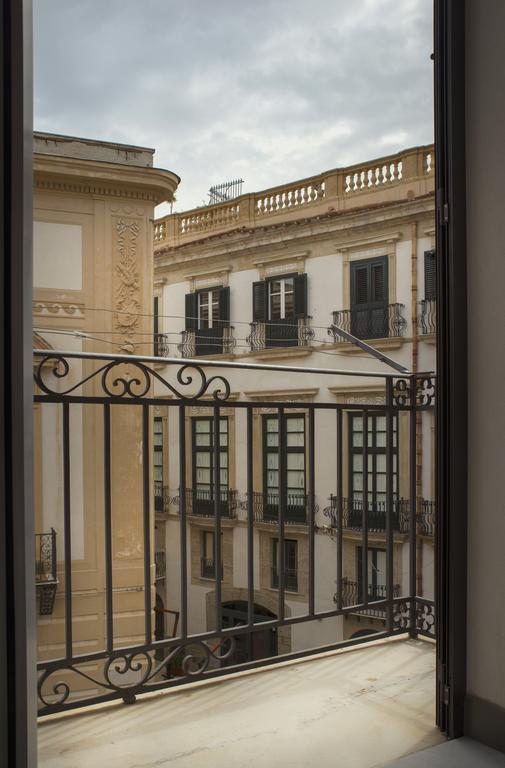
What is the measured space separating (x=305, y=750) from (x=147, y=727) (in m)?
0.35

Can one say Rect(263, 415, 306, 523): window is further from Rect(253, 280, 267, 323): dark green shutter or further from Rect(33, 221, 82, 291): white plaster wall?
Rect(33, 221, 82, 291): white plaster wall

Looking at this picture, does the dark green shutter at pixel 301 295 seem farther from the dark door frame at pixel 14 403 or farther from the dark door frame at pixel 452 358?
Answer: the dark door frame at pixel 14 403

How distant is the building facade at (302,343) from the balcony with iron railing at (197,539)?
4.2 inches

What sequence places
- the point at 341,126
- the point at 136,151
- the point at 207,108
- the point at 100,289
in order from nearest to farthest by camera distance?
1. the point at 136,151
2. the point at 100,289
3. the point at 207,108
4. the point at 341,126

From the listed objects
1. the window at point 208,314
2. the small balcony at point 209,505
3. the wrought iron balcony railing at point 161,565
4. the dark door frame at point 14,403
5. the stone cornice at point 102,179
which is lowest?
the wrought iron balcony railing at point 161,565

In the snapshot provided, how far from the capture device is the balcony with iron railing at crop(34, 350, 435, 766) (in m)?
1.51

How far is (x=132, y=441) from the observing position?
9289 mm

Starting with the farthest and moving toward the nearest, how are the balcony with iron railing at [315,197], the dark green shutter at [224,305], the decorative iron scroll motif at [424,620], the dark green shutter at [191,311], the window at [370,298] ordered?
1. the dark green shutter at [191,311]
2. the dark green shutter at [224,305]
3. the window at [370,298]
4. the balcony with iron railing at [315,197]
5. the decorative iron scroll motif at [424,620]

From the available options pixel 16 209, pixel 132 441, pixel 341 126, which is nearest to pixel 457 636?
pixel 16 209

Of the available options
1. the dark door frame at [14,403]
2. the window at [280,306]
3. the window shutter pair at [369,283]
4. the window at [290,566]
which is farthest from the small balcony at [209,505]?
the dark door frame at [14,403]

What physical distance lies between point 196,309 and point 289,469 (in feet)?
12.7

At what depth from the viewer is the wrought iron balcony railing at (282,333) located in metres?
12.3

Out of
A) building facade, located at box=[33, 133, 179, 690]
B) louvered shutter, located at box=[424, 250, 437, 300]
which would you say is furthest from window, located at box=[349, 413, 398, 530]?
building facade, located at box=[33, 133, 179, 690]

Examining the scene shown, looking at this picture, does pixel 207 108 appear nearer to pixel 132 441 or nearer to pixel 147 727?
pixel 132 441
